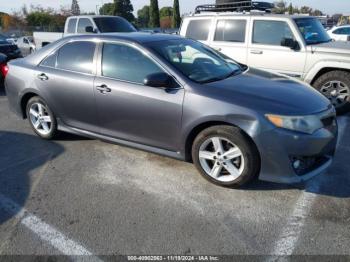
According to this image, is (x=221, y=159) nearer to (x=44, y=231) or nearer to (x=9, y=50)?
(x=44, y=231)

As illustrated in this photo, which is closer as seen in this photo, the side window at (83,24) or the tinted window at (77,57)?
the tinted window at (77,57)

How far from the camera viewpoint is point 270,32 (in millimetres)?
6863

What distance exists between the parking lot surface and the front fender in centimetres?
227

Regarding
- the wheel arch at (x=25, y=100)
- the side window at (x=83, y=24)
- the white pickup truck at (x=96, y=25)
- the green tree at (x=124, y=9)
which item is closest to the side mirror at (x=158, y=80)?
A: the wheel arch at (x=25, y=100)

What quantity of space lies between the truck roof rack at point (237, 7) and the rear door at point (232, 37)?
0.83m

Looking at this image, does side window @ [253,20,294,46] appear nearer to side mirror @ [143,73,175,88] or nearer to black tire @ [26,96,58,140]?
side mirror @ [143,73,175,88]

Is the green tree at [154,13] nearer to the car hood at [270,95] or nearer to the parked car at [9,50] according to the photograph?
the parked car at [9,50]

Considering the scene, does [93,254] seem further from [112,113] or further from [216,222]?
[112,113]

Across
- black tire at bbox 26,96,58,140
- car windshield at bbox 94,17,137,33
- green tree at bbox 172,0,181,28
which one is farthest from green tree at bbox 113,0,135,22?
black tire at bbox 26,96,58,140

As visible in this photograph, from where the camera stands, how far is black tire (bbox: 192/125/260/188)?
3.53 meters

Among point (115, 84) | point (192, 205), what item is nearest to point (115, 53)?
point (115, 84)

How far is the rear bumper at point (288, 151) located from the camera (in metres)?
3.35

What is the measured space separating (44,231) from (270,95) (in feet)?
8.35

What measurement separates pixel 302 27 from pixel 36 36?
12631 millimetres
